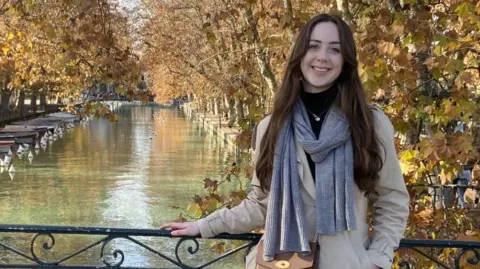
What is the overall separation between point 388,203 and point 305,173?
0.34 m

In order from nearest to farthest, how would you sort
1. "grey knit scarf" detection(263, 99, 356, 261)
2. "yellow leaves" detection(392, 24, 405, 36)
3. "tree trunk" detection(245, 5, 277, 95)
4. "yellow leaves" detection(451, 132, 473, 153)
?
"grey knit scarf" detection(263, 99, 356, 261) → "yellow leaves" detection(392, 24, 405, 36) → "yellow leaves" detection(451, 132, 473, 153) → "tree trunk" detection(245, 5, 277, 95)

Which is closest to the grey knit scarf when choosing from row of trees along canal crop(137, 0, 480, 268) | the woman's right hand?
A: the woman's right hand

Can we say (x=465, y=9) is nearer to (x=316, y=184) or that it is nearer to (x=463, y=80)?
(x=463, y=80)

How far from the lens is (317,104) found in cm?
231

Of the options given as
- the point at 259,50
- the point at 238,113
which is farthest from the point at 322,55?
the point at 238,113

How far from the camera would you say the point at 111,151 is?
32.4 metres

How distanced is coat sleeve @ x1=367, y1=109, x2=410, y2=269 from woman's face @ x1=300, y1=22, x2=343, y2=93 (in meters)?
0.22

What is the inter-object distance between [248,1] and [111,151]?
27.2 m

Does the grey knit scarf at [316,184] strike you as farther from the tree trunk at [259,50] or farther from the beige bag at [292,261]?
the tree trunk at [259,50]

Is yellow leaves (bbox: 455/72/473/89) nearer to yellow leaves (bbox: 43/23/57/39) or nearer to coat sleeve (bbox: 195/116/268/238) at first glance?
coat sleeve (bbox: 195/116/268/238)

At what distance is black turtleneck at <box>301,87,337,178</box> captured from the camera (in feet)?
7.43

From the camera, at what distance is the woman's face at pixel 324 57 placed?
7.42 ft

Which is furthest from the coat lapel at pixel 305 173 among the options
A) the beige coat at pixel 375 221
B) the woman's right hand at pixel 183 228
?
the woman's right hand at pixel 183 228

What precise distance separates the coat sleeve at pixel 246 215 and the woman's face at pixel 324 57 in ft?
0.94
